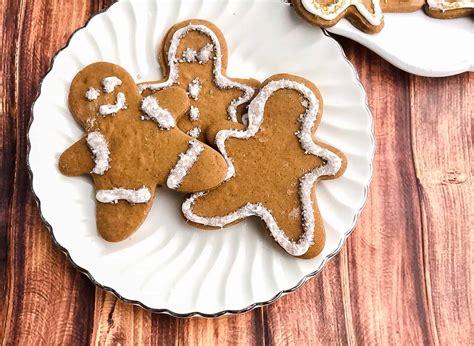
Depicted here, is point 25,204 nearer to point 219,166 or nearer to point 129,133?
point 129,133

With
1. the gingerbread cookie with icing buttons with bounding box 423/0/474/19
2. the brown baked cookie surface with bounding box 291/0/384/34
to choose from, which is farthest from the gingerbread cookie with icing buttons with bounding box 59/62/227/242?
the gingerbread cookie with icing buttons with bounding box 423/0/474/19

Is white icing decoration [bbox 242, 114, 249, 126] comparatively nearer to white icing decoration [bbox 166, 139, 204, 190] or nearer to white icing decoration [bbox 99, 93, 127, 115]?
white icing decoration [bbox 166, 139, 204, 190]

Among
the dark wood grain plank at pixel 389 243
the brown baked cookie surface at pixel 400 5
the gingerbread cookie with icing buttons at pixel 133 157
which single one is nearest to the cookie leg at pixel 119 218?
the gingerbread cookie with icing buttons at pixel 133 157

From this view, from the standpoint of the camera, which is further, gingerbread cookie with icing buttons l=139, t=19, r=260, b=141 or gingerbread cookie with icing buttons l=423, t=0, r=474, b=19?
gingerbread cookie with icing buttons l=423, t=0, r=474, b=19

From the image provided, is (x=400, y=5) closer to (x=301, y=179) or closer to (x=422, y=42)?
(x=422, y=42)

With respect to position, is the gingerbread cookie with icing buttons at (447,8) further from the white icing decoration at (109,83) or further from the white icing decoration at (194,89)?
the white icing decoration at (109,83)
